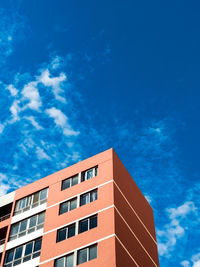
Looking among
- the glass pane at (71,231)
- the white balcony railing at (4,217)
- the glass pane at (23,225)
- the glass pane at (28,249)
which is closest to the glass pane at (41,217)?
the glass pane at (23,225)

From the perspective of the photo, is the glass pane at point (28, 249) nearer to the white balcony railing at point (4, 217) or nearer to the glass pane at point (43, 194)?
the glass pane at point (43, 194)

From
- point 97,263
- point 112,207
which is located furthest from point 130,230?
point 97,263

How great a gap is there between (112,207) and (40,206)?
8.77 metres

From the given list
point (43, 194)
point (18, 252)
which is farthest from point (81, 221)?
point (43, 194)

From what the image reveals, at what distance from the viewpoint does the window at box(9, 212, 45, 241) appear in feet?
128

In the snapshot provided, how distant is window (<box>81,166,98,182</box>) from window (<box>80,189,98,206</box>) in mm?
2100

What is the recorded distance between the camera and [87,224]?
35.2m

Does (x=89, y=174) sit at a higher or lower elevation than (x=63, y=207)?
higher

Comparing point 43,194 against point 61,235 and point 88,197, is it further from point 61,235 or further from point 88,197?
point 61,235

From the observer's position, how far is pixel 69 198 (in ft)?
127

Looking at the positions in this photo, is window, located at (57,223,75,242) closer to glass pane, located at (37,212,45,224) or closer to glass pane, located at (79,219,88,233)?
glass pane, located at (79,219,88,233)

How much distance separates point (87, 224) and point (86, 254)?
3.02m

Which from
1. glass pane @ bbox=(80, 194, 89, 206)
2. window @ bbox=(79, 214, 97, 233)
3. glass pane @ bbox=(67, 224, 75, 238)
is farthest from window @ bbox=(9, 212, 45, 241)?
window @ bbox=(79, 214, 97, 233)

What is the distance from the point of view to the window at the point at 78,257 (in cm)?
3262
